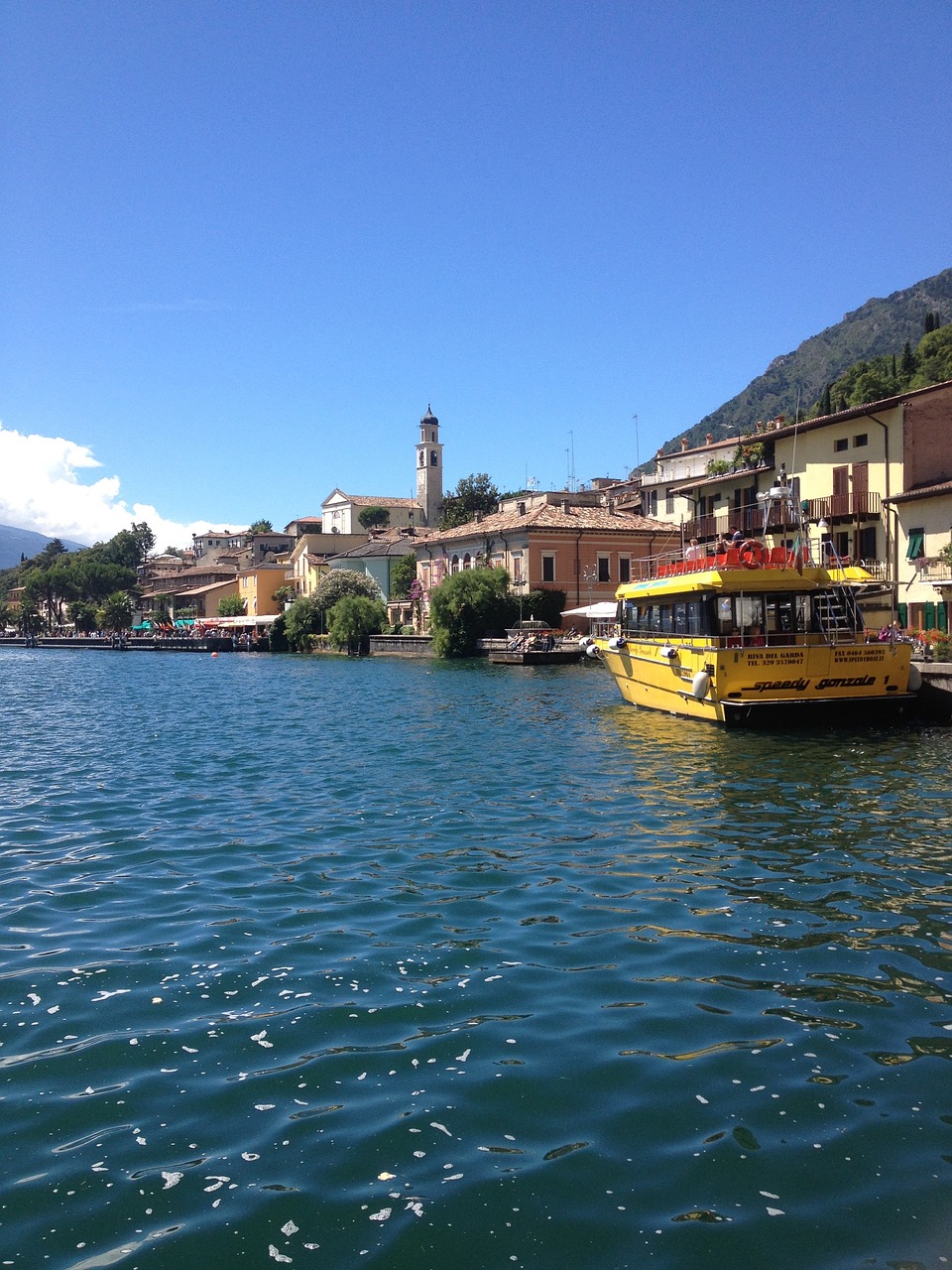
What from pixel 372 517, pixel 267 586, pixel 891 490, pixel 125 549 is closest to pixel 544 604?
pixel 891 490

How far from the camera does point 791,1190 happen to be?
4301mm

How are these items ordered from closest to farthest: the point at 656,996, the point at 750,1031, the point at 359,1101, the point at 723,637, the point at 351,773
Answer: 1. the point at 359,1101
2. the point at 750,1031
3. the point at 656,996
4. the point at 351,773
5. the point at 723,637

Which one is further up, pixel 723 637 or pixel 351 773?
pixel 723 637

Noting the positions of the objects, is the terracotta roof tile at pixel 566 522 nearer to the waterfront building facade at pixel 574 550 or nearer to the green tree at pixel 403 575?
the waterfront building facade at pixel 574 550

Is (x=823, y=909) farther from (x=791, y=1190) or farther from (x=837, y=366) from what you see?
(x=837, y=366)

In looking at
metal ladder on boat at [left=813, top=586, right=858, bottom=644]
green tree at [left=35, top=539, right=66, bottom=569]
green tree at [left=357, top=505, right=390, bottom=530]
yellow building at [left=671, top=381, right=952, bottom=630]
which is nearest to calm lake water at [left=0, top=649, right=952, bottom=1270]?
metal ladder on boat at [left=813, top=586, right=858, bottom=644]

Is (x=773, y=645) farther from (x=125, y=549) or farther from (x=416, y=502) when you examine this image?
(x=125, y=549)

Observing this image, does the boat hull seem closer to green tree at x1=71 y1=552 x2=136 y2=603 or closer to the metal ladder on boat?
the metal ladder on boat

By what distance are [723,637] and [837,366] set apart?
192338 mm

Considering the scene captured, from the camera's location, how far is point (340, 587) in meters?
75.2

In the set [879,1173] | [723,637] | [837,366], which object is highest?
[837,366]

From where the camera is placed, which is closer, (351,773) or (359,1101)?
(359,1101)

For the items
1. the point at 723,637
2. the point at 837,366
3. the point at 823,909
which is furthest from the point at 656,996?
the point at 837,366

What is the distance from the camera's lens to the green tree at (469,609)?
5338 cm
